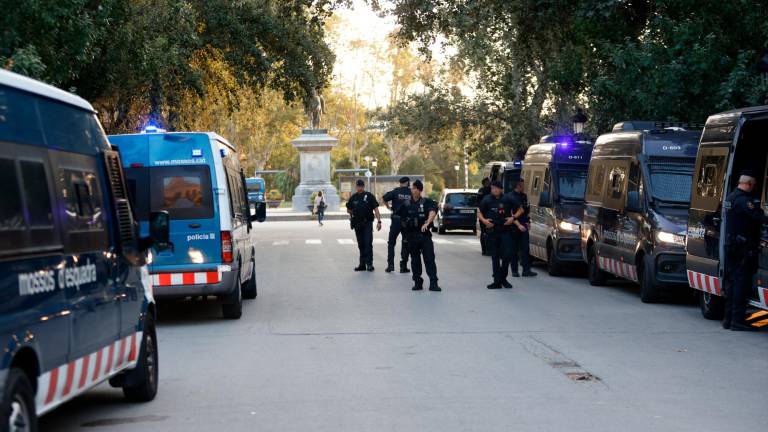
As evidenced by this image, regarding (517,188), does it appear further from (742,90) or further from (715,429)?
(715,429)

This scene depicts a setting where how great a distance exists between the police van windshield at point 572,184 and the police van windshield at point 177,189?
10677 mm

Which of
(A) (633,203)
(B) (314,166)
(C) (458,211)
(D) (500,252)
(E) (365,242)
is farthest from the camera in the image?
(B) (314,166)

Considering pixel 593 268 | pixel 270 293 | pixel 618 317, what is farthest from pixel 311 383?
pixel 593 268

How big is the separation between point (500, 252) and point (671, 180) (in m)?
3.17

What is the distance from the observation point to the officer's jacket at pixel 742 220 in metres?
13.2

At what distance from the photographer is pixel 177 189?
14211 millimetres

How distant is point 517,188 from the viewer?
22531 millimetres

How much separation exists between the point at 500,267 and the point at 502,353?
26.2ft

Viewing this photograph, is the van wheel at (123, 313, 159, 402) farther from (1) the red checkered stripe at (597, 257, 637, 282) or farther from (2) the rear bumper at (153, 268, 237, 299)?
(1) the red checkered stripe at (597, 257, 637, 282)

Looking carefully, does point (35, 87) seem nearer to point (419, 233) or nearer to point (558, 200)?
point (419, 233)

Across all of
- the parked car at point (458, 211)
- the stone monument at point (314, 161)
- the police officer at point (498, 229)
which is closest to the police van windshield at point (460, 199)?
the parked car at point (458, 211)

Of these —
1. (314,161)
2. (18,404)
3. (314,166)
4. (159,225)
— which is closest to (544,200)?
→ (159,225)

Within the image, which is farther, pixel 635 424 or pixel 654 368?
pixel 654 368

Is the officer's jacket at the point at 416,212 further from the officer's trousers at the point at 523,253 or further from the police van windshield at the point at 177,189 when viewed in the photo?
the police van windshield at the point at 177,189
